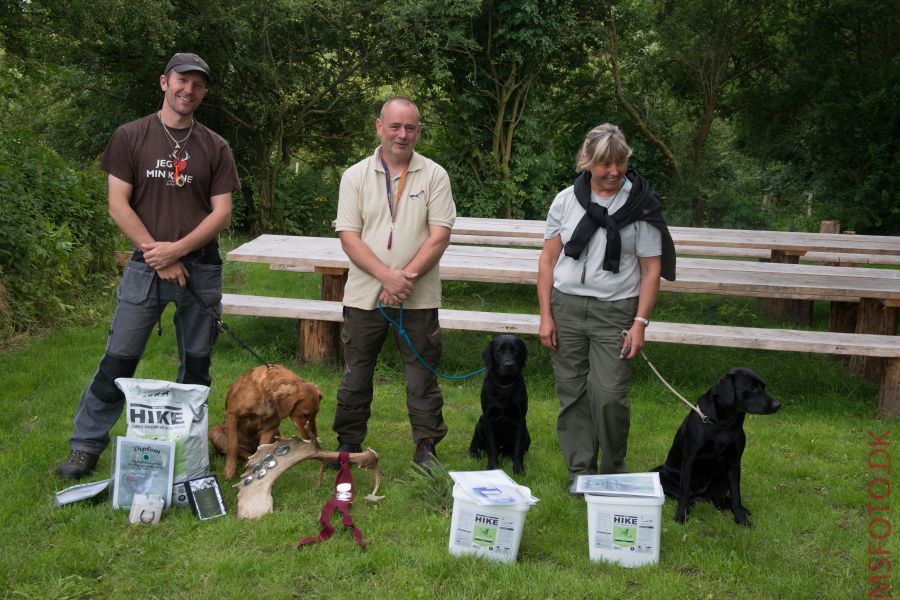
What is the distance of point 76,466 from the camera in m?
3.81

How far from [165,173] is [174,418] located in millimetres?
1155

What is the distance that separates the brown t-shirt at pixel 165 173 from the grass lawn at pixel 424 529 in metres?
1.32

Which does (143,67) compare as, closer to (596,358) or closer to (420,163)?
(420,163)

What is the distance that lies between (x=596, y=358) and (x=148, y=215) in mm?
2267

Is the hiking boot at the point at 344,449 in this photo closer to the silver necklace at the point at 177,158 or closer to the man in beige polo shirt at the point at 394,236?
the man in beige polo shirt at the point at 394,236

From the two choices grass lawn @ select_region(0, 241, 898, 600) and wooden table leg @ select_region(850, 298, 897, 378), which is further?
wooden table leg @ select_region(850, 298, 897, 378)

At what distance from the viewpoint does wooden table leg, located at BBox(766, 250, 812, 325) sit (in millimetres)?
8062

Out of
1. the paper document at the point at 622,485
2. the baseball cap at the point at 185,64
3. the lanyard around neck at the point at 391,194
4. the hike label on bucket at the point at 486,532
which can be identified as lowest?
the hike label on bucket at the point at 486,532

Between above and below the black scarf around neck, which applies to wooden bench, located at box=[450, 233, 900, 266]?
below

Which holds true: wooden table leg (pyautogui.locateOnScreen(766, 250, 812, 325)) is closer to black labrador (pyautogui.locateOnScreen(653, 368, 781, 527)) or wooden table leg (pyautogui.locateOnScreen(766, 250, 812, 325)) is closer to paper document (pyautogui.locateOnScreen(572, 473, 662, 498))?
black labrador (pyautogui.locateOnScreen(653, 368, 781, 527))

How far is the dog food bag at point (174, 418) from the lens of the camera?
137 inches

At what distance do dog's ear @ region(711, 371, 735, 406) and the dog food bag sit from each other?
2385 mm

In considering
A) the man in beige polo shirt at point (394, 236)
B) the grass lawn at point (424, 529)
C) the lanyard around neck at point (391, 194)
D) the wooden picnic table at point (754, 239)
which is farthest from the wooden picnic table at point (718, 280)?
the lanyard around neck at point (391, 194)

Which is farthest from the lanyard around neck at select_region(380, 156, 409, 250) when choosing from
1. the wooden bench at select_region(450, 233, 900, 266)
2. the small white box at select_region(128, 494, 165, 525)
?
the wooden bench at select_region(450, 233, 900, 266)
